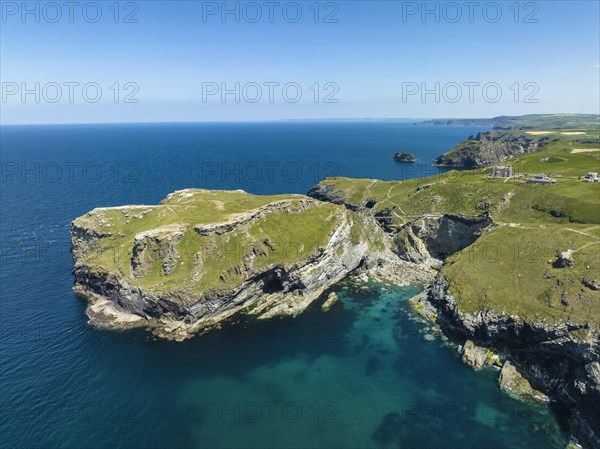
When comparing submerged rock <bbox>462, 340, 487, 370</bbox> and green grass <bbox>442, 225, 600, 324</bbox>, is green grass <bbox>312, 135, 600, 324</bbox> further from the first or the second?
submerged rock <bbox>462, 340, 487, 370</bbox>

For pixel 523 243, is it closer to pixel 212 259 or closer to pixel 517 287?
pixel 517 287

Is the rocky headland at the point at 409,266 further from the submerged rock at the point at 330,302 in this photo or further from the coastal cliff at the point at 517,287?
the submerged rock at the point at 330,302

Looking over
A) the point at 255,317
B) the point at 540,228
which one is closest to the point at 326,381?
the point at 255,317

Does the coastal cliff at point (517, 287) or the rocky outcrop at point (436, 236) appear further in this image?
the rocky outcrop at point (436, 236)

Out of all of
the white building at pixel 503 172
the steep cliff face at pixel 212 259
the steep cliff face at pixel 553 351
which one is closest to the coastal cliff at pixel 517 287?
the steep cliff face at pixel 553 351

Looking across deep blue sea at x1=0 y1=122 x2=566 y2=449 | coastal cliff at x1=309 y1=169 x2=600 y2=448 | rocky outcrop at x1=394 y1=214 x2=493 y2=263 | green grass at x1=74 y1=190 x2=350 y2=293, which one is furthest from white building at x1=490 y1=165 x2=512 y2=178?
deep blue sea at x1=0 y1=122 x2=566 y2=449

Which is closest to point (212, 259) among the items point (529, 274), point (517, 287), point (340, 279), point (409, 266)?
point (340, 279)

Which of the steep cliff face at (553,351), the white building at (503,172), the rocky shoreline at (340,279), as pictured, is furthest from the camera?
the white building at (503,172)
